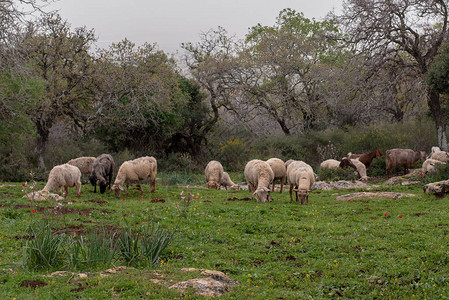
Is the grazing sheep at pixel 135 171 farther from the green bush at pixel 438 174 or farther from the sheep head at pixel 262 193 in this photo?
the green bush at pixel 438 174

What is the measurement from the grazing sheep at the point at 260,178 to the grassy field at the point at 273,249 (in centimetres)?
76

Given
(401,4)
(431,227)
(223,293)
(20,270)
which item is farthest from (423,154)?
(20,270)

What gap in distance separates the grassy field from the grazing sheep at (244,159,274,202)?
2.48 ft

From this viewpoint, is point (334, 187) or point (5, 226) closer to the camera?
point (5, 226)

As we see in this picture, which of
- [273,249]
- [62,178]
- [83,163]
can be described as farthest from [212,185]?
[273,249]

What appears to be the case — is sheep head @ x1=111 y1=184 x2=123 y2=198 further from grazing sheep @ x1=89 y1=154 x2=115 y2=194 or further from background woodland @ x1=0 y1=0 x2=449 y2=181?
background woodland @ x1=0 y1=0 x2=449 y2=181

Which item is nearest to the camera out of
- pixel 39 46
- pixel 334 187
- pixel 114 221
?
pixel 114 221

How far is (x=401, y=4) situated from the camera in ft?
74.6

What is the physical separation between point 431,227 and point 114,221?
747 cm

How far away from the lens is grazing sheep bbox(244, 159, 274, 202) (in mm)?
14383

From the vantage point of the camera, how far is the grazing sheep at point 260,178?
14.4m

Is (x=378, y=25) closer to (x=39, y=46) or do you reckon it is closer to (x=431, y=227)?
(x=431, y=227)

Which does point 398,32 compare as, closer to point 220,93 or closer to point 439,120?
point 439,120

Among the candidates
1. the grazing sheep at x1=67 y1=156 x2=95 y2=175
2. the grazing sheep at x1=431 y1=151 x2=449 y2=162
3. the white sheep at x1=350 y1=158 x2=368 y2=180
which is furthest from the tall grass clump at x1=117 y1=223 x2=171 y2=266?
the white sheep at x1=350 y1=158 x2=368 y2=180
